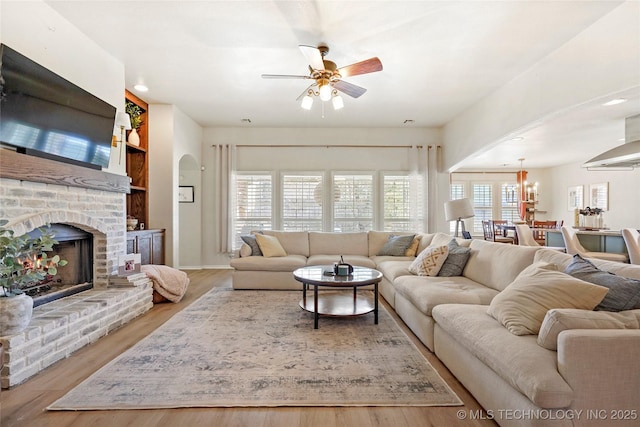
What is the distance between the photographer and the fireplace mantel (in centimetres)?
225

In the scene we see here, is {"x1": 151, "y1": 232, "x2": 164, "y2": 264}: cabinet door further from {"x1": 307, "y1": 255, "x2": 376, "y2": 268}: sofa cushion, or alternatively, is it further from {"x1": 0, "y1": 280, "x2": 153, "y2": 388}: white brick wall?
{"x1": 307, "y1": 255, "x2": 376, "y2": 268}: sofa cushion

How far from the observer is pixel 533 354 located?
1.47m

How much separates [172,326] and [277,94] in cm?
333

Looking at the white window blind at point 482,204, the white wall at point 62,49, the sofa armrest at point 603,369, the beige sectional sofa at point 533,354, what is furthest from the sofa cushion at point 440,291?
the white window blind at point 482,204

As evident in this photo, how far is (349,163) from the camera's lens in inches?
252

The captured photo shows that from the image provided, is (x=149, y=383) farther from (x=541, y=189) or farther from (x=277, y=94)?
(x=541, y=189)

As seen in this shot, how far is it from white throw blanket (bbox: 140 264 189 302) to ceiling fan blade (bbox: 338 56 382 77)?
3.20 metres

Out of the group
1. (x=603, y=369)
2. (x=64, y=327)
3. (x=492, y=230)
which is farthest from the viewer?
(x=492, y=230)

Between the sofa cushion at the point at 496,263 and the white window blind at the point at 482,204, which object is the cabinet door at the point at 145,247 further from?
the white window blind at the point at 482,204

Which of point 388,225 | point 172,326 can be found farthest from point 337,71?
point 388,225

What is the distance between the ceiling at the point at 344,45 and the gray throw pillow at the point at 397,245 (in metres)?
2.14

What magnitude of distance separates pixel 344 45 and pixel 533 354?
10.1ft

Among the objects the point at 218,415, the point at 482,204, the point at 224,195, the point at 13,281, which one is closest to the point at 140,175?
the point at 224,195

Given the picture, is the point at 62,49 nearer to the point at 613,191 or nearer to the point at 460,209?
the point at 460,209
